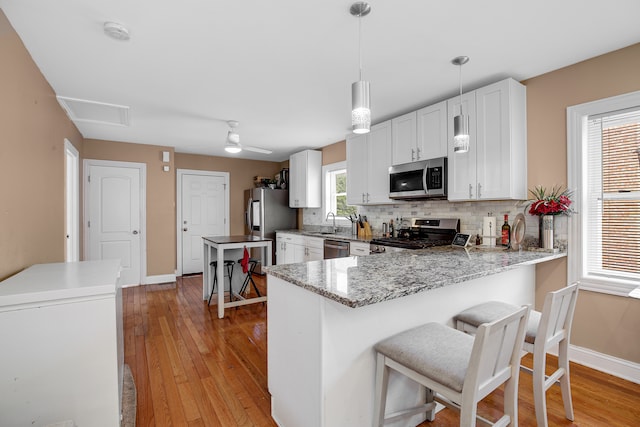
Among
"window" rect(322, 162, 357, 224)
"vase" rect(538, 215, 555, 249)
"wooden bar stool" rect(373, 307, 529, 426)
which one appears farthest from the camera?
"window" rect(322, 162, 357, 224)

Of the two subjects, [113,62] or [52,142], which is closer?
[113,62]

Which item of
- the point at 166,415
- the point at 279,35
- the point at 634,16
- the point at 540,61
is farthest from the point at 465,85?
the point at 166,415

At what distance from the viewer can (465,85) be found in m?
2.89

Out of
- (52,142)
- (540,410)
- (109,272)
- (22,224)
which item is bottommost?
(540,410)

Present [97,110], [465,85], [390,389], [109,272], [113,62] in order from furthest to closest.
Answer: [97,110] → [465,85] → [113,62] → [109,272] → [390,389]

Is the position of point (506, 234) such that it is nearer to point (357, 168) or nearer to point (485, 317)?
point (485, 317)

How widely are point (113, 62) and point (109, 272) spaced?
1717mm

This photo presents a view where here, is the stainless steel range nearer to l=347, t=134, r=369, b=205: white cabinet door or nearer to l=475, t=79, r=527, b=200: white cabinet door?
l=475, t=79, r=527, b=200: white cabinet door

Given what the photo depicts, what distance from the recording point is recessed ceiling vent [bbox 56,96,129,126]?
131 inches

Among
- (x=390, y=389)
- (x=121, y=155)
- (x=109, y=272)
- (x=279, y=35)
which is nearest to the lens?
(x=390, y=389)

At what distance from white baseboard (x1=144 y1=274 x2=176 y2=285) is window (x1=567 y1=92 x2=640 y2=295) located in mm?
5596

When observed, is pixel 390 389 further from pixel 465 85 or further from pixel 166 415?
pixel 465 85

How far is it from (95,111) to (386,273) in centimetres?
398


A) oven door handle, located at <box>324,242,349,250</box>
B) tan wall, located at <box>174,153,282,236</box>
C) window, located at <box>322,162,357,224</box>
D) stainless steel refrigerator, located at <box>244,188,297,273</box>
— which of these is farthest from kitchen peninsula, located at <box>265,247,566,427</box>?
tan wall, located at <box>174,153,282,236</box>
